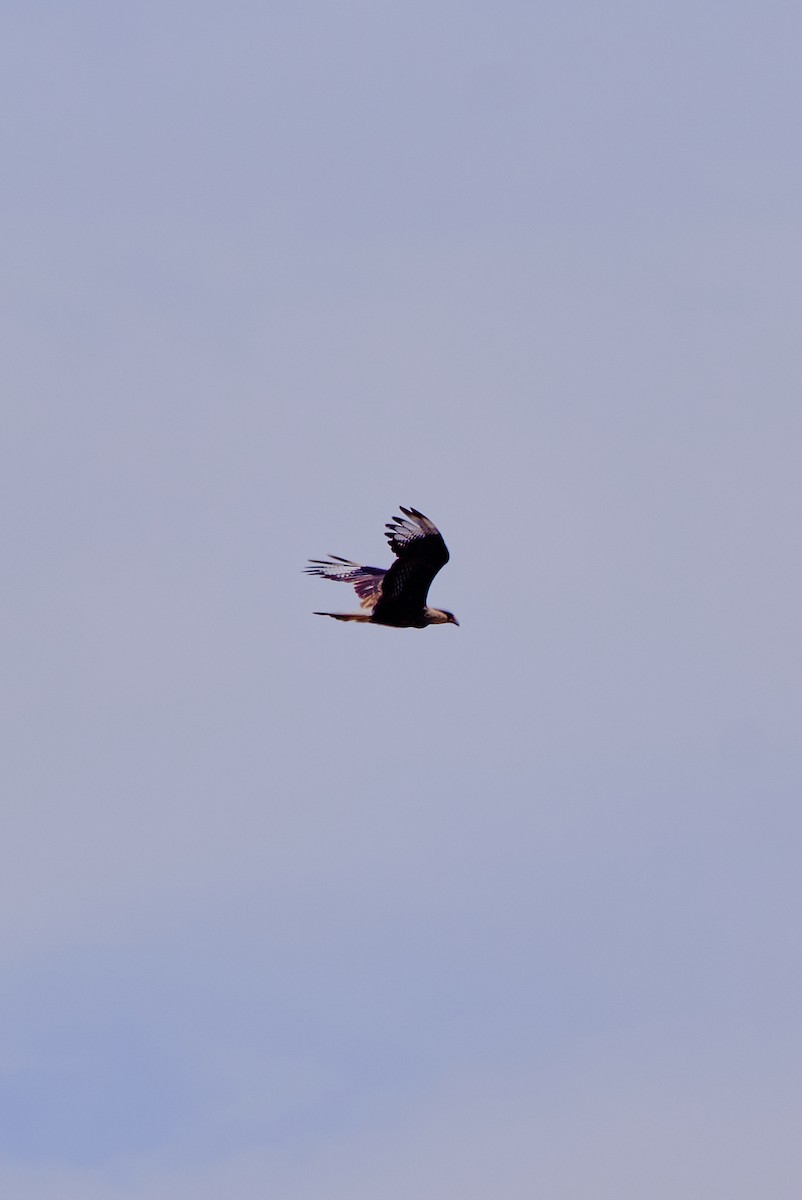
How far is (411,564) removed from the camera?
142 feet

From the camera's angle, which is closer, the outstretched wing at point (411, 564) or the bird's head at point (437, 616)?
the outstretched wing at point (411, 564)

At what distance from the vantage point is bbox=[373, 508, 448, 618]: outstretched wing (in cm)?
4222

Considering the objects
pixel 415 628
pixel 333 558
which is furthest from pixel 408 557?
pixel 333 558

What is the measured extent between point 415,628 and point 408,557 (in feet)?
10.6

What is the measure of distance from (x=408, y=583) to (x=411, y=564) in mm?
787

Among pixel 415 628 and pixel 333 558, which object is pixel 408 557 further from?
pixel 333 558

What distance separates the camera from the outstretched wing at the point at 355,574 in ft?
160

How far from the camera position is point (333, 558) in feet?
166

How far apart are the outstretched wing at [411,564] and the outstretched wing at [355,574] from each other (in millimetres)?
3010

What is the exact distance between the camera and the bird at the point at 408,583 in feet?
139

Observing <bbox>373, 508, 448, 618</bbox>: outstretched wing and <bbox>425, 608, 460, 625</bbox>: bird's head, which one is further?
<bbox>425, 608, 460, 625</bbox>: bird's head

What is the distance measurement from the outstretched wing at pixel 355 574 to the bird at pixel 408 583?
1.6 inches

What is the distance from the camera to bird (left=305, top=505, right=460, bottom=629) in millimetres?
42281

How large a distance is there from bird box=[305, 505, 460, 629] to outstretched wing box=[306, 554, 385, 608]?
0.04 m
